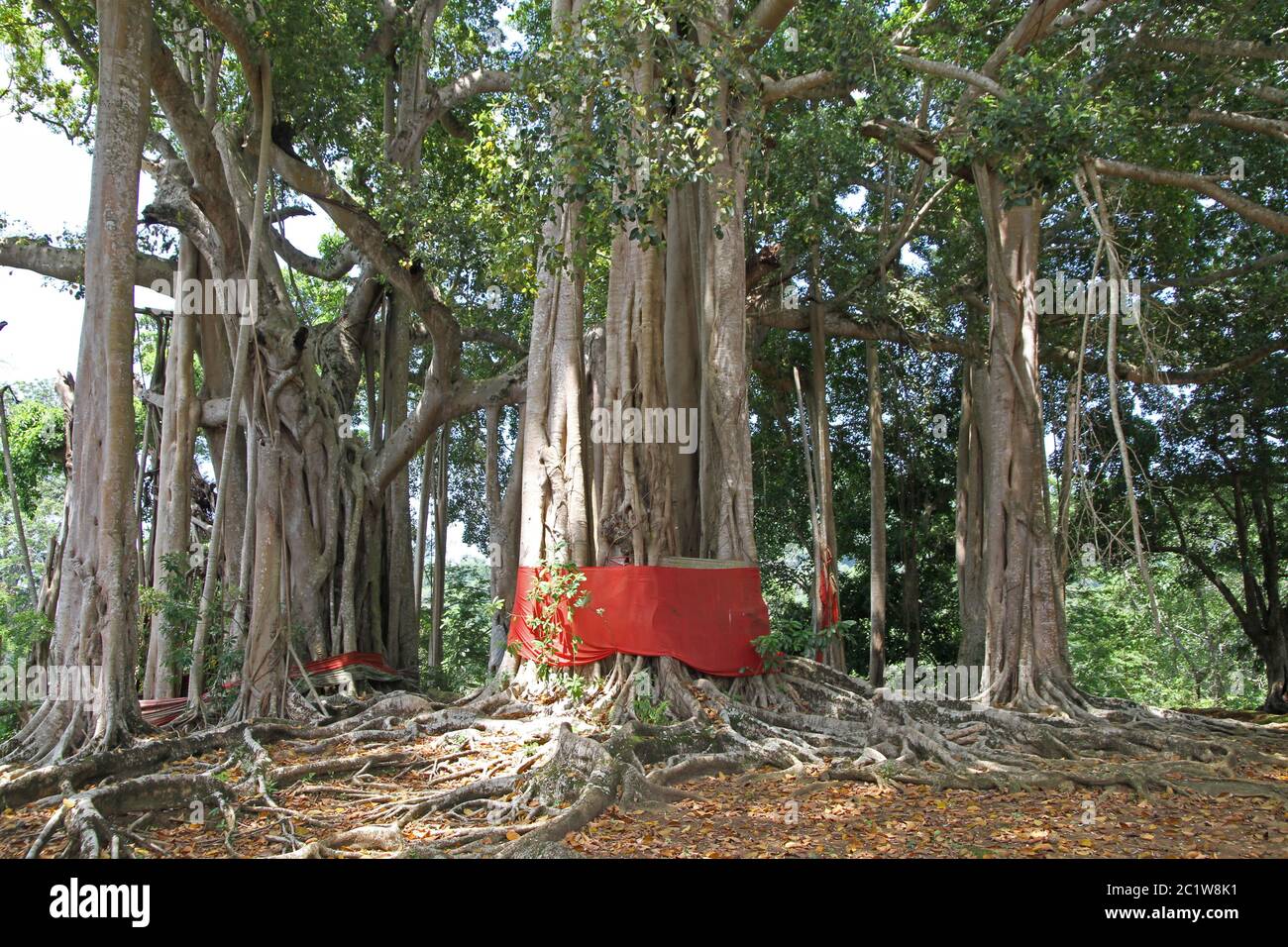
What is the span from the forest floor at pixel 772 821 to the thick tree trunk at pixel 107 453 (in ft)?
2.15

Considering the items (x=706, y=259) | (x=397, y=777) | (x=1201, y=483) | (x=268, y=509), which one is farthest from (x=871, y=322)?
(x=397, y=777)

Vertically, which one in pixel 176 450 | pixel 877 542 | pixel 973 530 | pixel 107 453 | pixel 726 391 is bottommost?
pixel 877 542

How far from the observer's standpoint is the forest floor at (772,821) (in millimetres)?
4277

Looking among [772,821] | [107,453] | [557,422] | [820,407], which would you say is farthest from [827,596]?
[107,453]

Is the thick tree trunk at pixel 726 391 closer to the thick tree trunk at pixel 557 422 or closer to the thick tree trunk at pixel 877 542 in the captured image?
the thick tree trunk at pixel 557 422

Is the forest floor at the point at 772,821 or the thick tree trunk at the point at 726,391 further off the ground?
the thick tree trunk at the point at 726,391

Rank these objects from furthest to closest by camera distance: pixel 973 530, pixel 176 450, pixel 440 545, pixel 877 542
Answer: pixel 440 545, pixel 877 542, pixel 973 530, pixel 176 450

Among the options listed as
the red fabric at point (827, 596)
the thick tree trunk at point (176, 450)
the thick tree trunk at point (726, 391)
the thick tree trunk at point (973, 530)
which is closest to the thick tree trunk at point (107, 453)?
the thick tree trunk at point (176, 450)

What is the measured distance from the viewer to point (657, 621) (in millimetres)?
7094

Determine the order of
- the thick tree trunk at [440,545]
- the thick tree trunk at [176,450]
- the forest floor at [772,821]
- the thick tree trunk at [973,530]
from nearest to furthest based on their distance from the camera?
the forest floor at [772,821] → the thick tree trunk at [176,450] → the thick tree trunk at [973,530] → the thick tree trunk at [440,545]

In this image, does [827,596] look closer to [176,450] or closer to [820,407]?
[820,407]

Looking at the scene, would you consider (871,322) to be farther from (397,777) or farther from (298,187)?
(397,777)

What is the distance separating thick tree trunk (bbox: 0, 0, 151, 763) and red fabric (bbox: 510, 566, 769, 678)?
2707 mm

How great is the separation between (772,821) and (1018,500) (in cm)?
437
